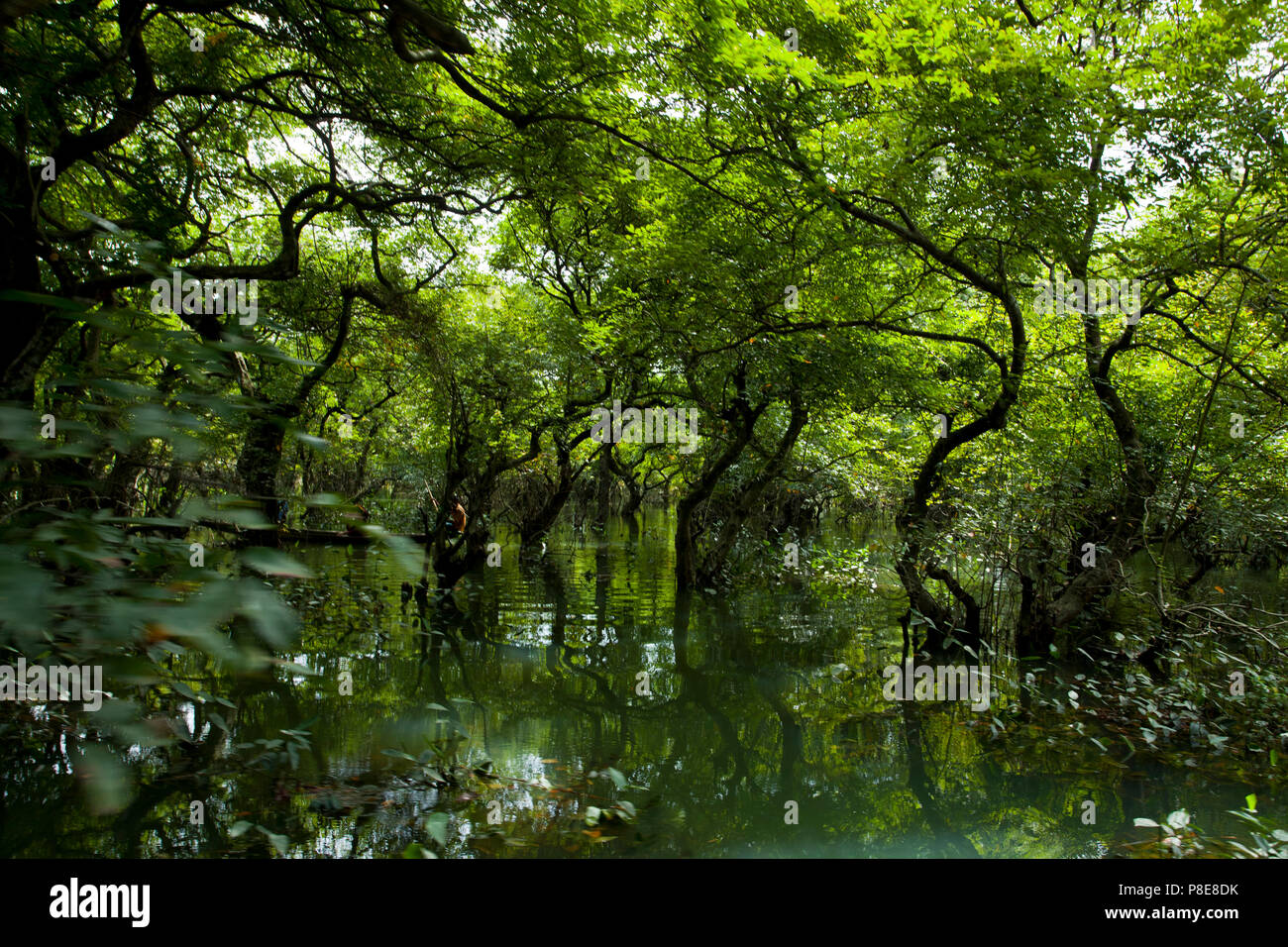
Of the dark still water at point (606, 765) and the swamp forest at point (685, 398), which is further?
the dark still water at point (606, 765)

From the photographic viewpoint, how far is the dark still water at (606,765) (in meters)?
4.47

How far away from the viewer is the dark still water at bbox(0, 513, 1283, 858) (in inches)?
176

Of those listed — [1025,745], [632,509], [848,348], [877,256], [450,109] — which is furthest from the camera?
[632,509]

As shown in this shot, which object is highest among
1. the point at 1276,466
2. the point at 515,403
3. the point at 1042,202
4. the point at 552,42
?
the point at 552,42

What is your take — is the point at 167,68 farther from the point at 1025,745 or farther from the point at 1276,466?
the point at 1276,466

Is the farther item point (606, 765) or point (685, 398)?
point (685, 398)

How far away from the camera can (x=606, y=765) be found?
590 centimetres

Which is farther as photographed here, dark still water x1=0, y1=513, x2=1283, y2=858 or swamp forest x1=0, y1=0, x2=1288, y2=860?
dark still water x1=0, y1=513, x2=1283, y2=858

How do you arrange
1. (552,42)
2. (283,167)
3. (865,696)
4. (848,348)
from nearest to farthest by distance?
1. (552,42)
2. (865,696)
3. (848,348)
4. (283,167)

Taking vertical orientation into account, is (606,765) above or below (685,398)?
below

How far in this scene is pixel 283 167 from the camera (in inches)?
468

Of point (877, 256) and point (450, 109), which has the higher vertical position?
point (450, 109)
